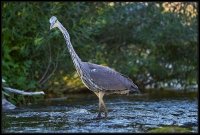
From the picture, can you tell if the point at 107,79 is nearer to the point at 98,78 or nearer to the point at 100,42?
the point at 98,78

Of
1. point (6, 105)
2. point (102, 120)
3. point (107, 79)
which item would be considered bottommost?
point (102, 120)

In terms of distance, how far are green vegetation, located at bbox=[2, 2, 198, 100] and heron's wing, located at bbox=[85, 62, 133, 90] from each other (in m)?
3.24

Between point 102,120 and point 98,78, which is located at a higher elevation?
point 98,78

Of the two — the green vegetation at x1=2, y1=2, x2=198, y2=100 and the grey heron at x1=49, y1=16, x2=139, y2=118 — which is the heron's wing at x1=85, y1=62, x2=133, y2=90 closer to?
the grey heron at x1=49, y1=16, x2=139, y2=118

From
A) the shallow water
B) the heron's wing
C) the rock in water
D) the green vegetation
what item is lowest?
the shallow water

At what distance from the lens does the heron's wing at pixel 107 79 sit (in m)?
8.40

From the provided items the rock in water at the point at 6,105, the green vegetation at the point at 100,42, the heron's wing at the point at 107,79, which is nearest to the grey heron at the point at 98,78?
the heron's wing at the point at 107,79

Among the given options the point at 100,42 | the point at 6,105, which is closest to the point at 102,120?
the point at 6,105

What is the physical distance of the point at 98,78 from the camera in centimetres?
840

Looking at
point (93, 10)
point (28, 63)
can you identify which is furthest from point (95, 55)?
point (28, 63)

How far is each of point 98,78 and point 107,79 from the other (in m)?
0.15

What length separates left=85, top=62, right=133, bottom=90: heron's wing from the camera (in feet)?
27.5

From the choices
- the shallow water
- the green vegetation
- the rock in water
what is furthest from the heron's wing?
the green vegetation

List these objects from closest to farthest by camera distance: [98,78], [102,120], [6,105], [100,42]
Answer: [102,120] → [98,78] → [6,105] → [100,42]
